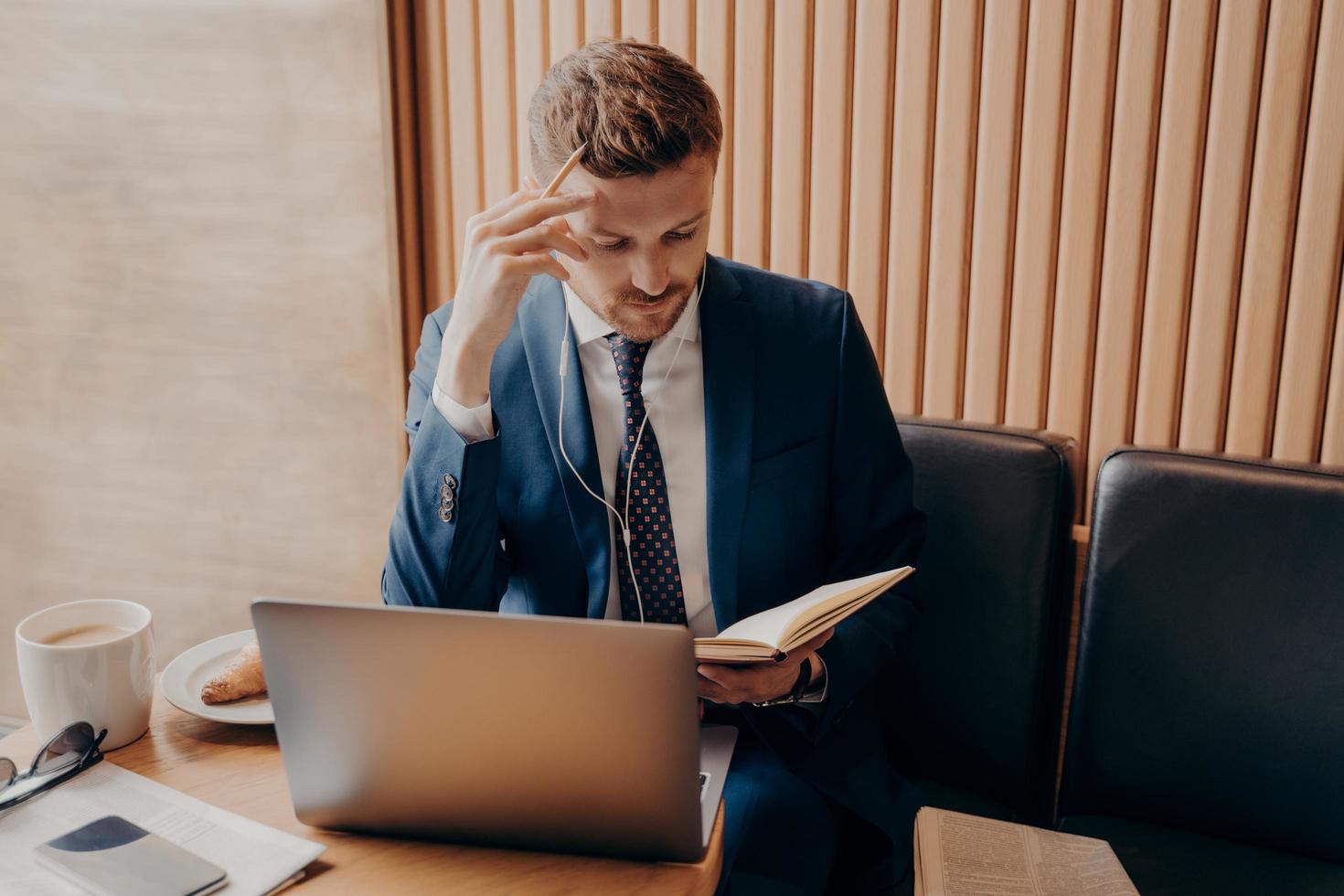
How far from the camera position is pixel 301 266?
2248 millimetres

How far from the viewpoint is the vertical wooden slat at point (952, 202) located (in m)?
1.72

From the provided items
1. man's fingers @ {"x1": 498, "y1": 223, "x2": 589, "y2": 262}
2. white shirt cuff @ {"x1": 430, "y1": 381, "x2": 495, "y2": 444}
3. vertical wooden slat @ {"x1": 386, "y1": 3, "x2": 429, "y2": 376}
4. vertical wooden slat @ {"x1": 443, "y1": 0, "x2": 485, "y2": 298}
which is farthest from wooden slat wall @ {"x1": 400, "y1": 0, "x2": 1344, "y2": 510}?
white shirt cuff @ {"x1": 430, "y1": 381, "x2": 495, "y2": 444}

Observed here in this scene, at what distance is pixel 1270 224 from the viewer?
1586 mm

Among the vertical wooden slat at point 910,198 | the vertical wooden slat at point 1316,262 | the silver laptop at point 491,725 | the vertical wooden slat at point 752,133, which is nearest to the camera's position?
the silver laptop at point 491,725

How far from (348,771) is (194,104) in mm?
1765

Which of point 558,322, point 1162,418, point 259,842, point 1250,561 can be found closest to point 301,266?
point 558,322

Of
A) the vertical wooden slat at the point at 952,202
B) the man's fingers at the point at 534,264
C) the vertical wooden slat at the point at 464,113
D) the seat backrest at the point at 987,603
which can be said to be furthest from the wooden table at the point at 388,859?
the vertical wooden slat at the point at 464,113

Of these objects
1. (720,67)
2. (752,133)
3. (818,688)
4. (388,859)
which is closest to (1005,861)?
(818,688)

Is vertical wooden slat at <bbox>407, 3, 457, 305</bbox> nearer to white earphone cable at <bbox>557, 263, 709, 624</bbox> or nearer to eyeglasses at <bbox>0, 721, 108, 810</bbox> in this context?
white earphone cable at <bbox>557, 263, 709, 624</bbox>

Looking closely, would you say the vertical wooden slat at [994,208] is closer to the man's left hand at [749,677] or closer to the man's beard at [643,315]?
the man's beard at [643,315]

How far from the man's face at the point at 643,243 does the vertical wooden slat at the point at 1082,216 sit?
65cm

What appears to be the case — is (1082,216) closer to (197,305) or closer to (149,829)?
(149,829)

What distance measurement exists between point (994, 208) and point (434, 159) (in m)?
1.10

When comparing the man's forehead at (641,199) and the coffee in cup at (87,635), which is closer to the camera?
the coffee in cup at (87,635)
